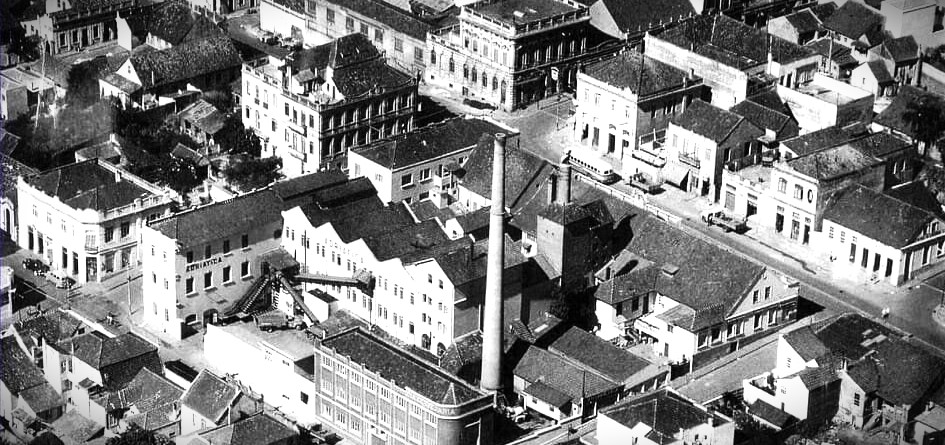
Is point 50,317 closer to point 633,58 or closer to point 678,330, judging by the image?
point 678,330

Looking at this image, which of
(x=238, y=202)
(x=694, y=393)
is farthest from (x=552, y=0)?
(x=694, y=393)

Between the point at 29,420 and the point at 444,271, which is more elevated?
the point at 444,271

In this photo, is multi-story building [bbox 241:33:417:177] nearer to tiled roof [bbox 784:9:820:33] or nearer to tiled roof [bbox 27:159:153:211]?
tiled roof [bbox 27:159:153:211]

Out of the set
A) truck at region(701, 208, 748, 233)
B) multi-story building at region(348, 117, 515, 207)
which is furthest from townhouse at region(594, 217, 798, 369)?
multi-story building at region(348, 117, 515, 207)

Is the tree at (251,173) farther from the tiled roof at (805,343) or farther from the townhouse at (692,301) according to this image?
the tiled roof at (805,343)

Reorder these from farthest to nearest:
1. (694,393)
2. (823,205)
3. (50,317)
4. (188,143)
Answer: (188,143) < (823,205) < (50,317) < (694,393)

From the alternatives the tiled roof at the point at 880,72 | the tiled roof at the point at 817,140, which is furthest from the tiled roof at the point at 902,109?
the tiled roof at the point at 817,140

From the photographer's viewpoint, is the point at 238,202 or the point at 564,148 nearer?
the point at 238,202
